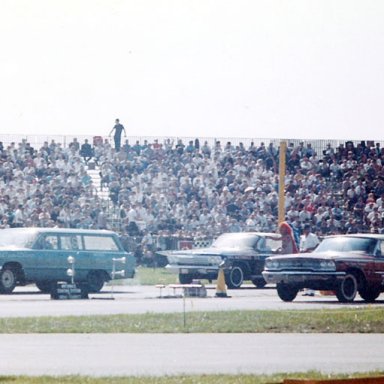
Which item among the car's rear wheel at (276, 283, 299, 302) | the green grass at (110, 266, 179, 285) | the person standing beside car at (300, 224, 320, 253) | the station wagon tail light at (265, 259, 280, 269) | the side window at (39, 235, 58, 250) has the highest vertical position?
the side window at (39, 235, 58, 250)

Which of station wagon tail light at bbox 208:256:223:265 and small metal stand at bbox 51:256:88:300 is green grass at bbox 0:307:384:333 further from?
station wagon tail light at bbox 208:256:223:265

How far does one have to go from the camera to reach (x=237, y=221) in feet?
145

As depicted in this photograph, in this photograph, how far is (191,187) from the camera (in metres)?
45.2

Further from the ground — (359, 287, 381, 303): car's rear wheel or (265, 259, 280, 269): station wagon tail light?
(265, 259, 280, 269): station wagon tail light

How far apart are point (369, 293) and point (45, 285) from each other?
8.06 m

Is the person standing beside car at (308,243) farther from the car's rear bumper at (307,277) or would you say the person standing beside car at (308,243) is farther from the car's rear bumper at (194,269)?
the car's rear bumper at (307,277)

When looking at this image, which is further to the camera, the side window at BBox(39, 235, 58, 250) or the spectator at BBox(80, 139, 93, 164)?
the spectator at BBox(80, 139, 93, 164)

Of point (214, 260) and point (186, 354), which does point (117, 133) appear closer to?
point (214, 260)

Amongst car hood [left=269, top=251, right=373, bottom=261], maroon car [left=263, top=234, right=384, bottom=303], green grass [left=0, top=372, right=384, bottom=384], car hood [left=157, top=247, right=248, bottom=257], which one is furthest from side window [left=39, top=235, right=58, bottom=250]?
green grass [left=0, top=372, right=384, bottom=384]

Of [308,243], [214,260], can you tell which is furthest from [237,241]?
[308,243]

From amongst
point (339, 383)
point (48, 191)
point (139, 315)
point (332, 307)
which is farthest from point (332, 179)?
point (339, 383)

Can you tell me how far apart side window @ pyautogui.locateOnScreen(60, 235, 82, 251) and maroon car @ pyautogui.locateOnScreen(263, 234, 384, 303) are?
5881 millimetres

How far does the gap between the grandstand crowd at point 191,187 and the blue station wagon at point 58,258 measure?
8.16 metres

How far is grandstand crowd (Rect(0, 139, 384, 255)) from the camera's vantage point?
140 feet
